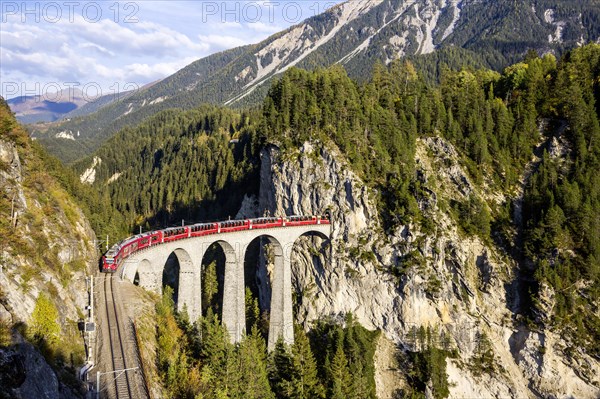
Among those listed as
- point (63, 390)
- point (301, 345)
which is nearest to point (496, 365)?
point (301, 345)

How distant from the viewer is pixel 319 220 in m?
62.9

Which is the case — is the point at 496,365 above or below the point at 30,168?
below

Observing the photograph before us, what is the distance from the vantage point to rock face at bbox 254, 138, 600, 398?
5559cm

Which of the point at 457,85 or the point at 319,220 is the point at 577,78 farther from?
the point at 319,220

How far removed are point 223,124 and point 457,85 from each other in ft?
313

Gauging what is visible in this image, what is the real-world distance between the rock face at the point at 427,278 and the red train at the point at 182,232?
5.85 m

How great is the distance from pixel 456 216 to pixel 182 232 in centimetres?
3938

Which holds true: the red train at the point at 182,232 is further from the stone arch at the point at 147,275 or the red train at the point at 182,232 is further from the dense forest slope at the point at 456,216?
the dense forest slope at the point at 456,216

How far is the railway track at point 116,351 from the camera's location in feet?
73.6

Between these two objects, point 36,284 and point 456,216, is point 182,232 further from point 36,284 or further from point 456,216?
point 456,216

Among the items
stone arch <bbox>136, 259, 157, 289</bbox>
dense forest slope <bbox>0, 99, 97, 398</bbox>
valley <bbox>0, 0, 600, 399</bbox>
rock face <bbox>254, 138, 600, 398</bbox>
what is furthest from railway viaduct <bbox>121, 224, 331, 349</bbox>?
dense forest slope <bbox>0, 99, 97, 398</bbox>

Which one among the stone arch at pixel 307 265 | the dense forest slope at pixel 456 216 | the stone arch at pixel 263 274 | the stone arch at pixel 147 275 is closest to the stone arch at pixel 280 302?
the stone arch at pixel 263 274

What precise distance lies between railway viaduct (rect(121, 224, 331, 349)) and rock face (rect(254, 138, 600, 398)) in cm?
Answer: 559

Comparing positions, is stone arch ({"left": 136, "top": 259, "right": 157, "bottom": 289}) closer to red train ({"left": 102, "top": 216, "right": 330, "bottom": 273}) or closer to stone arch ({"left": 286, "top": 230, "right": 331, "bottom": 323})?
red train ({"left": 102, "top": 216, "right": 330, "bottom": 273})
